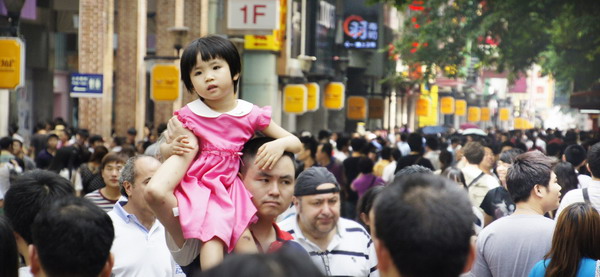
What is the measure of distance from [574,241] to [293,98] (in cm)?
3028

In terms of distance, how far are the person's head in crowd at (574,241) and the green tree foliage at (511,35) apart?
709 inches

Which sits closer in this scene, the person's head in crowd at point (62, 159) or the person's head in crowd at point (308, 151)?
the person's head in crowd at point (62, 159)

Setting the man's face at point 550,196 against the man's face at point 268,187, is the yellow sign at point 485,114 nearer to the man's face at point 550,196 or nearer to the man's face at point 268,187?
the man's face at point 550,196

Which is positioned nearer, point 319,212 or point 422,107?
point 319,212

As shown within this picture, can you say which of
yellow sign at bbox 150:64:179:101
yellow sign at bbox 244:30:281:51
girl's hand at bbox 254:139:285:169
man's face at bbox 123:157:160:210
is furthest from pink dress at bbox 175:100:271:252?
yellow sign at bbox 244:30:281:51

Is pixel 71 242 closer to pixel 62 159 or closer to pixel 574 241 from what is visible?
pixel 574 241

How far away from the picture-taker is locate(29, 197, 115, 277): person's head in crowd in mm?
3918

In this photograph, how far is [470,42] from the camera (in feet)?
123

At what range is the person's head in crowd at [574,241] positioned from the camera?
6082 mm

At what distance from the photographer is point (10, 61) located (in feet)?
48.4

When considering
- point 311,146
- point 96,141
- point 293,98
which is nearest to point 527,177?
point 311,146

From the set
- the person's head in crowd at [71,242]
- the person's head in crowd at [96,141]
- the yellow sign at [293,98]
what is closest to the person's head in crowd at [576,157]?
the person's head in crowd at [96,141]

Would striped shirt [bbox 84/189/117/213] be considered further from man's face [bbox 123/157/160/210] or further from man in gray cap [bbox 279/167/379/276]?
man in gray cap [bbox 279/167/379/276]

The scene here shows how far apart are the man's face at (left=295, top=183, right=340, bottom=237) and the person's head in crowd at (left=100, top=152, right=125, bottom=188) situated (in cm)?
288
